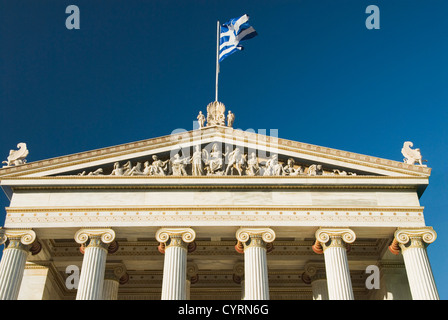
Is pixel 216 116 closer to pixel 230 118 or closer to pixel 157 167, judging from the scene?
pixel 230 118

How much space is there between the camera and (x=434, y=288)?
96.8 feet

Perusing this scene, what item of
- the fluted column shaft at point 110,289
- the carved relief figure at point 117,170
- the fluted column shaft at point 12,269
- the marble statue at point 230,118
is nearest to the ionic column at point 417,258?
the marble statue at point 230,118

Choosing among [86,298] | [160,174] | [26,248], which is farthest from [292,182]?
[26,248]

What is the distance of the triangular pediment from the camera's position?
3306 cm

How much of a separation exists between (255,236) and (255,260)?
139cm

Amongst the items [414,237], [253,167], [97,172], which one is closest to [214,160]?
[253,167]

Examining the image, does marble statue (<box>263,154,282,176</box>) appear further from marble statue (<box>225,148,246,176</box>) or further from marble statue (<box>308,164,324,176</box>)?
marble statue (<box>308,164,324,176</box>)

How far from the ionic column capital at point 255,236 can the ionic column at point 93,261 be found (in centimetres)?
686

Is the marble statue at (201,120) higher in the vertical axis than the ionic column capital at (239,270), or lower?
higher

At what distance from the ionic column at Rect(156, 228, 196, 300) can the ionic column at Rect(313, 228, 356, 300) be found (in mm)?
7003

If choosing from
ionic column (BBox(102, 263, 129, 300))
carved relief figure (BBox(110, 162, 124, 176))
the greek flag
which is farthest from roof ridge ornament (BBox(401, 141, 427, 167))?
ionic column (BBox(102, 263, 129, 300))

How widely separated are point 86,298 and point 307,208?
41.0 ft

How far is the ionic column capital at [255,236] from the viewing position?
→ 30.9 m

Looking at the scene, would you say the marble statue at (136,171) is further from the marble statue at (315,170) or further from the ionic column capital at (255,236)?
the marble statue at (315,170)
